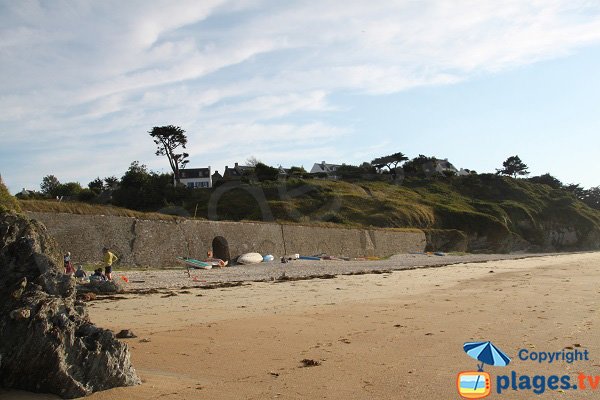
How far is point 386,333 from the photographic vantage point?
8.13 metres

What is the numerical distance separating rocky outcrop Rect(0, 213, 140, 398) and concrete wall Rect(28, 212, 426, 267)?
1684 cm

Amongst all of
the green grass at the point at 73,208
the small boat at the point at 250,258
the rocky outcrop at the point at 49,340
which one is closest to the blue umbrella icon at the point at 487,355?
the rocky outcrop at the point at 49,340

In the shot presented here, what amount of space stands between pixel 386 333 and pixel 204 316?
357cm

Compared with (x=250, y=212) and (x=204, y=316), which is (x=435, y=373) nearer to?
(x=204, y=316)

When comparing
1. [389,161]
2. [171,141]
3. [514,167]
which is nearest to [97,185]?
[171,141]

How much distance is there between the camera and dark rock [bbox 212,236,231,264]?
30.1 metres

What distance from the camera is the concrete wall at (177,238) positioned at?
22.1 meters

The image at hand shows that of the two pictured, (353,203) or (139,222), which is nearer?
(139,222)

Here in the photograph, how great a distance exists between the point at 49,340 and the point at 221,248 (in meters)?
26.1

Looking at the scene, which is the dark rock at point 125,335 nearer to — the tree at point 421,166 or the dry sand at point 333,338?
the dry sand at point 333,338

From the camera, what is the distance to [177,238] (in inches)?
1051

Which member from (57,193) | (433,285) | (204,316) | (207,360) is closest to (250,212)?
(57,193)

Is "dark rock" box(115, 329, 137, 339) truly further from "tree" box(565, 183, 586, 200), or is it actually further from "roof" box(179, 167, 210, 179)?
"tree" box(565, 183, 586, 200)

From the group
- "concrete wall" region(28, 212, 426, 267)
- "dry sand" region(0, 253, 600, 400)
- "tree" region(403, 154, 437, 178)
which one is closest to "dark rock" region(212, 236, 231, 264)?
"concrete wall" region(28, 212, 426, 267)
